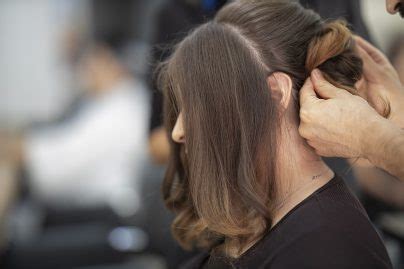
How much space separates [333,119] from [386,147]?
129mm

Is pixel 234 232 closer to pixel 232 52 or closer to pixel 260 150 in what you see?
pixel 260 150

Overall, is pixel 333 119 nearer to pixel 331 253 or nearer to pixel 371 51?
pixel 331 253

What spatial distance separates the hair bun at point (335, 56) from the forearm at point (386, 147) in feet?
0.62

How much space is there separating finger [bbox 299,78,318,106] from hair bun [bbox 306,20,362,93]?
0.04 m

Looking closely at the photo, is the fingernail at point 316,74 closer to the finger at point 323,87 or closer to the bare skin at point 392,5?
the finger at point 323,87

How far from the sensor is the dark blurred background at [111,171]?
1843mm

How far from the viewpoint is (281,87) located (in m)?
1.20

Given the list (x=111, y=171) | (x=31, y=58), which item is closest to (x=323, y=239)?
(x=111, y=171)

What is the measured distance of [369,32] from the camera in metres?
1.48

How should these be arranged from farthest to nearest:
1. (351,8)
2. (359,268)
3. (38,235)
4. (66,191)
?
(66,191) → (38,235) → (351,8) → (359,268)

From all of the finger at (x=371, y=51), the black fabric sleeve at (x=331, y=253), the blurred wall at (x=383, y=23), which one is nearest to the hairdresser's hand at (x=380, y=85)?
the finger at (x=371, y=51)

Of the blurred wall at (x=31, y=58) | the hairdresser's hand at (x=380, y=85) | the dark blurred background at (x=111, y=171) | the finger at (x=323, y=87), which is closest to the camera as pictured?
the finger at (x=323, y=87)

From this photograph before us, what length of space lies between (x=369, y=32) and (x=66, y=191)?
226 centimetres

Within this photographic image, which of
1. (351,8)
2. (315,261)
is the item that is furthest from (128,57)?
(315,261)
